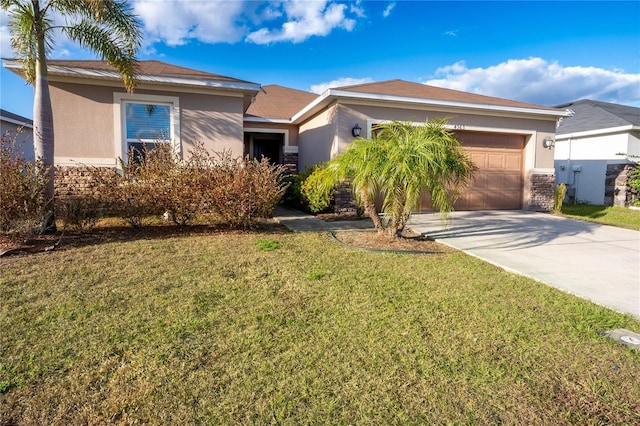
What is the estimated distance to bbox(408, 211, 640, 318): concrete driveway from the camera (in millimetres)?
4410

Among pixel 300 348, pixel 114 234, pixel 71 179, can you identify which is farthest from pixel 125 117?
pixel 300 348

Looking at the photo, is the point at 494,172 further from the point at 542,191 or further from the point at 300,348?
the point at 300,348

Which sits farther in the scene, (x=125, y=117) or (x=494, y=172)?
(x=494, y=172)

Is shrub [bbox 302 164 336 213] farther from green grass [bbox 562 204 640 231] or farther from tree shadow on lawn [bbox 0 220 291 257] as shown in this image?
green grass [bbox 562 204 640 231]

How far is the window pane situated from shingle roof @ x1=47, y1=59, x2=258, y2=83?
0.84 metres

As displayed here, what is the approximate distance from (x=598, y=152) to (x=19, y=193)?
1890 centimetres

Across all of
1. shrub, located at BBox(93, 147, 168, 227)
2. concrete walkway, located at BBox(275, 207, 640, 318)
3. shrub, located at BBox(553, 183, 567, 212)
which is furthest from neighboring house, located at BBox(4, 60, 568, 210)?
shrub, located at BBox(93, 147, 168, 227)

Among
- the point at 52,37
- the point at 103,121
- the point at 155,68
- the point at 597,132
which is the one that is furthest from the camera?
the point at 597,132

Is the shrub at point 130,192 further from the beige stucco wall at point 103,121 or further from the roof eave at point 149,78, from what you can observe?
the roof eave at point 149,78

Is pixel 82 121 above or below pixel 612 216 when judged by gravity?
above

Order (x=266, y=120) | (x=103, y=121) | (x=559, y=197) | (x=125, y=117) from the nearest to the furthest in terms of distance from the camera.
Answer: (x=103, y=121), (x=125, y=117), (x=559, y=197), (x=266, y=120)

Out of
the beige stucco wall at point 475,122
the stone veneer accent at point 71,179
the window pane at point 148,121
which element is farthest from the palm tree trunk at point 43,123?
the beige stucco wall at point 475,122

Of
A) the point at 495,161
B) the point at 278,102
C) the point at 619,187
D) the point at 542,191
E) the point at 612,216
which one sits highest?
the point at 278,102

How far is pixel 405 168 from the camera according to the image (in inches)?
213
